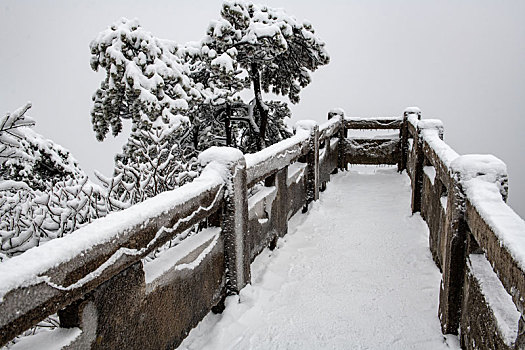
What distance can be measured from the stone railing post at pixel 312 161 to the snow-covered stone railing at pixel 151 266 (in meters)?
1.80

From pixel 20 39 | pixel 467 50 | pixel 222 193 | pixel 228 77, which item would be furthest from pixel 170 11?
pixel 222 193

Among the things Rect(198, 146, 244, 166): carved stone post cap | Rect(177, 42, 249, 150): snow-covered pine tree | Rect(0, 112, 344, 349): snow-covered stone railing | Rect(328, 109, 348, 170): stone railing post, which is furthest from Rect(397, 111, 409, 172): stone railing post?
Rect(198, 146, 244, 166): carved stone post cap

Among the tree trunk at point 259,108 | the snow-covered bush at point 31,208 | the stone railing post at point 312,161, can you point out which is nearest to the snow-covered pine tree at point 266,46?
the tree trunk at point 259,108

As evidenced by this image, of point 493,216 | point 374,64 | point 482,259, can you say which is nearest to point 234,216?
point 482,259

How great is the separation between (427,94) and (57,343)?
85855 mm

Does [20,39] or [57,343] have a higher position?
[20,39]

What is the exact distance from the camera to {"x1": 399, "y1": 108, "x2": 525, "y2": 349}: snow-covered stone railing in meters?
1.92

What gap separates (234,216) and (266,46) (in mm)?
7903

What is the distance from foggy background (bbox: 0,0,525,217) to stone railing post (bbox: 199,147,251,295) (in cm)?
6357

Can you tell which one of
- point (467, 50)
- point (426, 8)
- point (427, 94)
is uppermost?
point (426, 8)

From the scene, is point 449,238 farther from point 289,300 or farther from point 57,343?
point 57,343

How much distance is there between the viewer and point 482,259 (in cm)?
270

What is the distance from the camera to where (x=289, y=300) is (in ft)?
12.3

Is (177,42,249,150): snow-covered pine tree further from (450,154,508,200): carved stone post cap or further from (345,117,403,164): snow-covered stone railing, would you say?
(450,154,508,200): carved stone post cap
